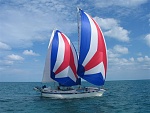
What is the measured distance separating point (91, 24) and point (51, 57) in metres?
7.89

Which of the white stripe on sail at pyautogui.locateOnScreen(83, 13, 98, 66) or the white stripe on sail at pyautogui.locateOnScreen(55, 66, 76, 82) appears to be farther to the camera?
the white stripe on sail at pyautogui.locateOnScreen(55, 66, 76, 82)

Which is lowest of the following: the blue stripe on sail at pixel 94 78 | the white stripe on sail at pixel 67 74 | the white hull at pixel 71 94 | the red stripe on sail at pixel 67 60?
the white hull at pixel 71 94

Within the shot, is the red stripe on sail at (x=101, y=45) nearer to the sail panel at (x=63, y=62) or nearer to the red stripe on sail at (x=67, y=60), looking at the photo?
the sail panel at (x=63, y=62)

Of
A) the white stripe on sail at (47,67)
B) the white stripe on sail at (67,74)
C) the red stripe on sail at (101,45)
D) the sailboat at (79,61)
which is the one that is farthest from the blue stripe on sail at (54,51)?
the red stripe on sail at (101,45)

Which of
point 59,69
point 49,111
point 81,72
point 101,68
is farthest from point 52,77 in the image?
point 49,111

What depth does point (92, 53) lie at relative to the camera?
35.2 meters

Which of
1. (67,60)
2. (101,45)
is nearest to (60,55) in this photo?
(67,60)

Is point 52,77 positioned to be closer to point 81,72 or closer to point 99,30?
point 81,72

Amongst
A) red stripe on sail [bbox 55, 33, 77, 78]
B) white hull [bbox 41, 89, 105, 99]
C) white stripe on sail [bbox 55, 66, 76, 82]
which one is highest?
red stripe on sail [bbox 55, 33, 77, 78]

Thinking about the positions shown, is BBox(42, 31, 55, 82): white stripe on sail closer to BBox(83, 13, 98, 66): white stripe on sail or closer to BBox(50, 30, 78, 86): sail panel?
BBox(50, 30, 78, 86): sail panel

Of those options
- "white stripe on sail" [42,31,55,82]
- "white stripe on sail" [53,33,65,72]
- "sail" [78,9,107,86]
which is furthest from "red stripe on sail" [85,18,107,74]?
"white stripe on sail" [42,31,55,82]

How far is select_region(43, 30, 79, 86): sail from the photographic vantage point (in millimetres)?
37906

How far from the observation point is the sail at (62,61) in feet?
124

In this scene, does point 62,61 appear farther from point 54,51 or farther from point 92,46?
point 92,46
